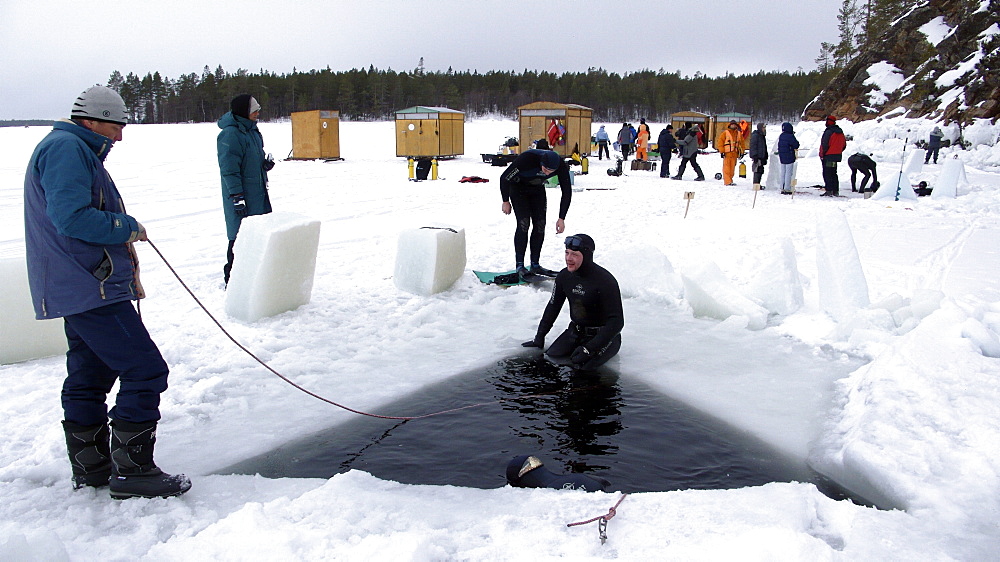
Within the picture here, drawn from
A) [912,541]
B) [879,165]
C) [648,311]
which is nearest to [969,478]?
[912,541]

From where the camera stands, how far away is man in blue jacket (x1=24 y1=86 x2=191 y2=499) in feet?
9.06

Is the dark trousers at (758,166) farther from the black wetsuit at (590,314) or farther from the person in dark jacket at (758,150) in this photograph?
the black wetsuit at (590,314)

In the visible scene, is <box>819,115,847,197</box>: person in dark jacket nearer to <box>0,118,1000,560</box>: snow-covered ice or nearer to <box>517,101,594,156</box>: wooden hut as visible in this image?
<box>0,118,1000,560</box>: snow-covered ice

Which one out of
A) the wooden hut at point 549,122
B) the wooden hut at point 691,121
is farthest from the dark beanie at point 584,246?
the wooden hut at point 691,121

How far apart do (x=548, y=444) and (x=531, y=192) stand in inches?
154

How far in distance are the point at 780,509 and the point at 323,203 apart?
40.1 feet

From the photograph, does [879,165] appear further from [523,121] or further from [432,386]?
[432,386]

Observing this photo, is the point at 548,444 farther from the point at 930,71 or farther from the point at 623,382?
the point at 930,71

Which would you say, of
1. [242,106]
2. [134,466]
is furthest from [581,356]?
[242,106]

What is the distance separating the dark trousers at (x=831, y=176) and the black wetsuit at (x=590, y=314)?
1172 cm

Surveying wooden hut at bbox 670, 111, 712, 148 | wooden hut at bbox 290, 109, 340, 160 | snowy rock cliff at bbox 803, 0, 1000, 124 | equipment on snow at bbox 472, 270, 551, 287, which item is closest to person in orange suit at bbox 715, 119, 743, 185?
equipment on snow at bbox 472, 270, 551, 287

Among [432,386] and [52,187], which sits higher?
[52,187]

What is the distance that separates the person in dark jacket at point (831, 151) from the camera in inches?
564

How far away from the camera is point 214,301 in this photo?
6234mm
